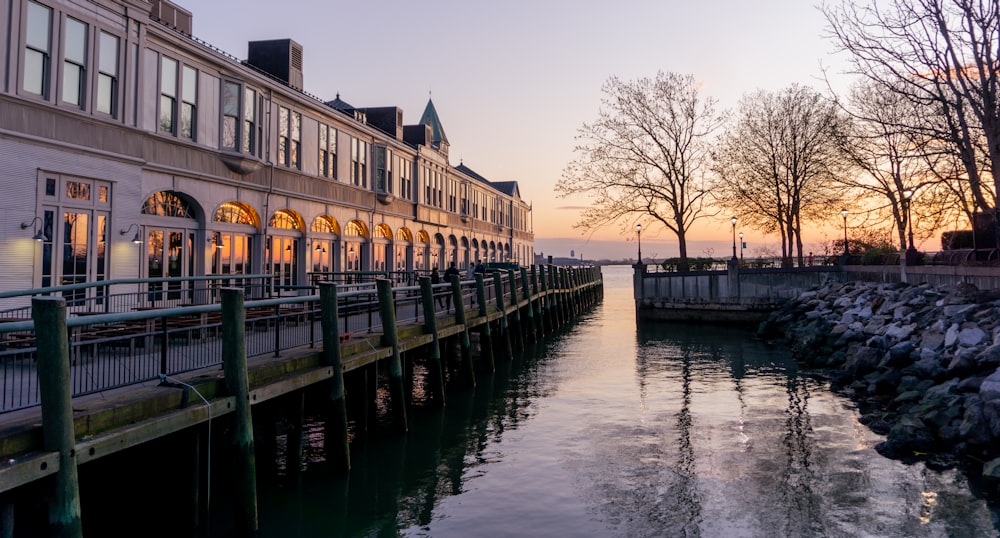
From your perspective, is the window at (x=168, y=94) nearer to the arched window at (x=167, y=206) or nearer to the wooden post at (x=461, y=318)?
the arched window at (x=167, y=206)

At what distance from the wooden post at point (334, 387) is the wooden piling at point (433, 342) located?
15.1 ft

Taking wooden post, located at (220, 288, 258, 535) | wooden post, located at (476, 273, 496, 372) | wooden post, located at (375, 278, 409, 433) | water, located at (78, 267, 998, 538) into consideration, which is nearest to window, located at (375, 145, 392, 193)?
wooden post, located at (476, 273, 496, 372)

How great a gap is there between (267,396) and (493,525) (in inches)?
132

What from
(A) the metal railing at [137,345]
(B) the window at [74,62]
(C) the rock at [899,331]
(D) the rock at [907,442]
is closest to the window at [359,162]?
(B) the window at [74,62]

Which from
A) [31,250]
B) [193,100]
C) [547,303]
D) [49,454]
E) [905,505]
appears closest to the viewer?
[49,454]

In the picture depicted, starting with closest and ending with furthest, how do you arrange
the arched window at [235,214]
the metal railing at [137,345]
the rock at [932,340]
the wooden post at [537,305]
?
the metal railing at [137,345] < the rock at [932,340] < the arched window at [235,214] < the wooden post at [537,305]

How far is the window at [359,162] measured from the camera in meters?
30.7

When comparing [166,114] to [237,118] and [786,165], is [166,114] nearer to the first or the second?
[237,118]

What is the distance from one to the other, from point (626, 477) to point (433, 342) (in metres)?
6.03

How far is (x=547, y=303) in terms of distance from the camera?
33.2 meters

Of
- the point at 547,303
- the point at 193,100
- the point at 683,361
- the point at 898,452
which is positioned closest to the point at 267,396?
the point at 898,452

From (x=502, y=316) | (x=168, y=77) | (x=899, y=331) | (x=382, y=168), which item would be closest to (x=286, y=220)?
(x=168, y=77)

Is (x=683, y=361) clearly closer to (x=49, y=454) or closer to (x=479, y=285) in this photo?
(x=479, y=285)

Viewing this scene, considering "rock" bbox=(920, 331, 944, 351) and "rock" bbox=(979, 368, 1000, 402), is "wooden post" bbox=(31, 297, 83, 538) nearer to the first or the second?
"rock" bbox=(979, 368, 1000, 402)
